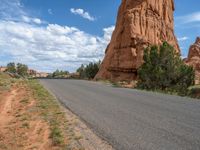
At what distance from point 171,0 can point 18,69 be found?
3506 inches

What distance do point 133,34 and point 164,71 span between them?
24.9 metres

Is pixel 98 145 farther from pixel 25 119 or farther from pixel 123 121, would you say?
pixel 25 119

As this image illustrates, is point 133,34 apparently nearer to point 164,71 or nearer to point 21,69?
point 164,71

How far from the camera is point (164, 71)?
92.6 feet

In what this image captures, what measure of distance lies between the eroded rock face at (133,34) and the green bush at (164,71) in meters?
19.0

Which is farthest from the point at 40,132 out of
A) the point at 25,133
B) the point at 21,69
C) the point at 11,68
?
the point at 11,68

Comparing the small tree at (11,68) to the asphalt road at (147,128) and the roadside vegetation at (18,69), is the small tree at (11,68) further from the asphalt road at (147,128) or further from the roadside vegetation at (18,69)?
the asphalt road at (147,128)

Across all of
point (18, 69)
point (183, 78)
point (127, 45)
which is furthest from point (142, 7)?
point (18, 69)

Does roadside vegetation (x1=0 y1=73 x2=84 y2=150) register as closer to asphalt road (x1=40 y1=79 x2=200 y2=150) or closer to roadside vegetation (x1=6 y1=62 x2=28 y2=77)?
asphalt road (x1=40 y1=79 x2=200 y2=150)

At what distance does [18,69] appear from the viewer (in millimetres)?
130625

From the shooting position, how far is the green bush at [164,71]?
28453 mm

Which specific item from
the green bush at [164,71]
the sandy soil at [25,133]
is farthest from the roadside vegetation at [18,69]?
the sandy soil at [25,133]

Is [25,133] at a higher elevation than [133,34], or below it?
below

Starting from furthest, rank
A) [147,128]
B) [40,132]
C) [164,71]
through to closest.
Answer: [164,71] < [40,132] < [147,128]
